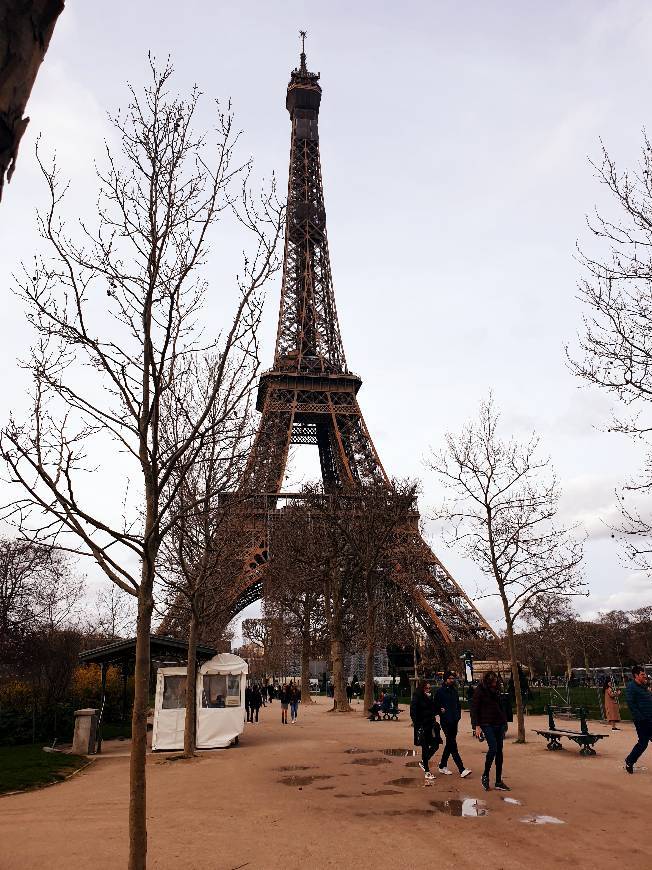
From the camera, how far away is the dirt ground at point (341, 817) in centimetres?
690

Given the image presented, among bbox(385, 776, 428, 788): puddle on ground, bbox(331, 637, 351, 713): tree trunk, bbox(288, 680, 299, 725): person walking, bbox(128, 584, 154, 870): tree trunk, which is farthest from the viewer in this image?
bbox(331, 637, 351, 713): tree trunk

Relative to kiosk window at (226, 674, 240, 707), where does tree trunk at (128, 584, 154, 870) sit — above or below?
above

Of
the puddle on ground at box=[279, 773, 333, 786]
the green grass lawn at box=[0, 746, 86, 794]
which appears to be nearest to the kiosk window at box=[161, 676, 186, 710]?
the green grass lawn at box=[0, 746, 86, 794]

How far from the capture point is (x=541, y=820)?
8109 millimetres

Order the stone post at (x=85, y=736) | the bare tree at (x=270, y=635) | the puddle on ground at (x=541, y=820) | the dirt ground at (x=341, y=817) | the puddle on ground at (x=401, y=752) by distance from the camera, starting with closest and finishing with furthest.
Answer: the dirt ground at (x=341, y=817), the puddle on ground at (x=541, y=820), the puddle on ground at (x=401, y=752), the stone post at (x=85, y=736), the bare tree at (x=270, y=635)

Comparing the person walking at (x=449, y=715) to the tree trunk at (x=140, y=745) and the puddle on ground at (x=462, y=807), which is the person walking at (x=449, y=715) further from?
the tree trunk at (x=140, y=745)

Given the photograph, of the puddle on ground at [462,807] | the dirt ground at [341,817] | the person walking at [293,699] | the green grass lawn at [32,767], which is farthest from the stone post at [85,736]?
the puddle on ground at [462,807]

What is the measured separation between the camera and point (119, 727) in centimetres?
2511

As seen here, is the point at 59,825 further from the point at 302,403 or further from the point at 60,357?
the point at 302,403

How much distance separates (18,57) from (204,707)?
18779 mm

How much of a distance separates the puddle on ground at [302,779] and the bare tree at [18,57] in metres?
12.0

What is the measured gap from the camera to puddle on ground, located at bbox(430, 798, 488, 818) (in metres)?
8.52

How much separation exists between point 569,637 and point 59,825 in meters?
56.9

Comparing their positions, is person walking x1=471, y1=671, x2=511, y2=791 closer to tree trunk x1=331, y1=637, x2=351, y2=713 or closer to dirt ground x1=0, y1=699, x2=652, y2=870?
dirt ground x1=0, y1=699, x2=652, y2=870
